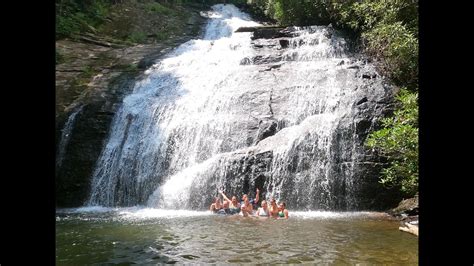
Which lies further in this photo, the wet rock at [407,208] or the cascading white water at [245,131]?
the cascading white water at [245,131]

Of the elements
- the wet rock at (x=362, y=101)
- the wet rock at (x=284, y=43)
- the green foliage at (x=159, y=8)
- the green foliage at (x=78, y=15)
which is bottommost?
the wet rock at (x=362, y=101)

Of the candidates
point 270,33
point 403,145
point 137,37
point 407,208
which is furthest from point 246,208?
point 137,37

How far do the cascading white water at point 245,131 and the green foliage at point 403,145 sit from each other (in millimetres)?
1533

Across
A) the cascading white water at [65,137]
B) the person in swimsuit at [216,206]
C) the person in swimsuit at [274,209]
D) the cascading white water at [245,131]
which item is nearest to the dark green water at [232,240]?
the person in swimsuit at [274,209]

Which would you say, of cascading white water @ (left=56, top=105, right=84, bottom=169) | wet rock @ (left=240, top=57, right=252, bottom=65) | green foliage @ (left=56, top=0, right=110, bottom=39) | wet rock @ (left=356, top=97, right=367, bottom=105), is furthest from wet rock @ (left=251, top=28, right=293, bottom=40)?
green foliage @ (left=56, top=0, right=110, bottom=39)

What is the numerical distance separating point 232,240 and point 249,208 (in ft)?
11.8


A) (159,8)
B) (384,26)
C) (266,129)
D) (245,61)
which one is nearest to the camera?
(266,129)

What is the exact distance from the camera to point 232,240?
8.15m

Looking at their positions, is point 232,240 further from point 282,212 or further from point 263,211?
point 263,211

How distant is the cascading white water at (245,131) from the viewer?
12.9 meters

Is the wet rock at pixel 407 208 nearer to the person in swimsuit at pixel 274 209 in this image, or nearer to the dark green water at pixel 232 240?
the dark green water at pixel 232 240

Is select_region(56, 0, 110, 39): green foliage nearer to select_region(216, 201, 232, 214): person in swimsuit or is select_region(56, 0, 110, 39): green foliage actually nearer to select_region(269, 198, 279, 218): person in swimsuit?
select_region(216, 201, 232, 214): person in swimsuit
